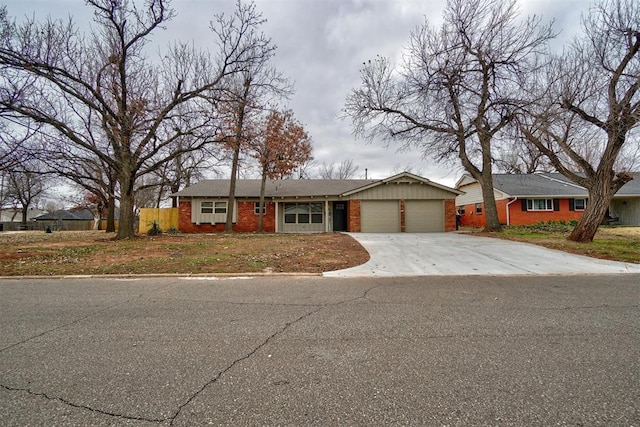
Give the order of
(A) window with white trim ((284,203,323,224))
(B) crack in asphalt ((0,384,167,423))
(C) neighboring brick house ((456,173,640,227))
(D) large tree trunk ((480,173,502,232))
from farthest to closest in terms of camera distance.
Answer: (C) neighboring brick house ((456,173,640,227)) < (A) window with white trim ((284,203,323,224)) < (D) large tree trunk ((480,173,502,232)) < (B) crack in asphalt ((0,384,167,423))

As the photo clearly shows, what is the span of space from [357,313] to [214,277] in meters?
4.10

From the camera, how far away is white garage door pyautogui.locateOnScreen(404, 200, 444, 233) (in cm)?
2030

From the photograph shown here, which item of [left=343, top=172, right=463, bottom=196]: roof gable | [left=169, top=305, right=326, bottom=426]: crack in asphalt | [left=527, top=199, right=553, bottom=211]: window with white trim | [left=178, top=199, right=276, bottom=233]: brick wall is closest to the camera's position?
[left=169, top=305, right=326, bottom=426]: crack in asphalt

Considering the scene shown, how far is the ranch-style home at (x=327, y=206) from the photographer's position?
20.3m

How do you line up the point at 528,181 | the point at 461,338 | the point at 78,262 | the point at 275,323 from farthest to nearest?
the point at 528,181
the point at 78,262
the point at 275,323
the point at 461,338

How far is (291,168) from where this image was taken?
22312 mm

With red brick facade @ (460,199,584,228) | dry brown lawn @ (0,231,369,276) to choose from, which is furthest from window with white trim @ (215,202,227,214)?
red brick facade @ (460,199,584,228)

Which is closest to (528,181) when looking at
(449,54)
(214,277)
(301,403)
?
(449,54)

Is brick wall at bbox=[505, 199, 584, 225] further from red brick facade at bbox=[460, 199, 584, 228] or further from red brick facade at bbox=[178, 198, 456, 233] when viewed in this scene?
red brick facade at bbox=[178, 198, 456, 233]

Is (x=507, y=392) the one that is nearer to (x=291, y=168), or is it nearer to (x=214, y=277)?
(x=214, y=277)

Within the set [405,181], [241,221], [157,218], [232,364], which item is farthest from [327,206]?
[232,364]

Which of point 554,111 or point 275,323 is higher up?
point 554,111

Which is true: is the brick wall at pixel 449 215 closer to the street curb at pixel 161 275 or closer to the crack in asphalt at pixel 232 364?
the street curb at pixel 161 275

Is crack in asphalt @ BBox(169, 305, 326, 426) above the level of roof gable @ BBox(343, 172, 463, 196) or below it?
below
